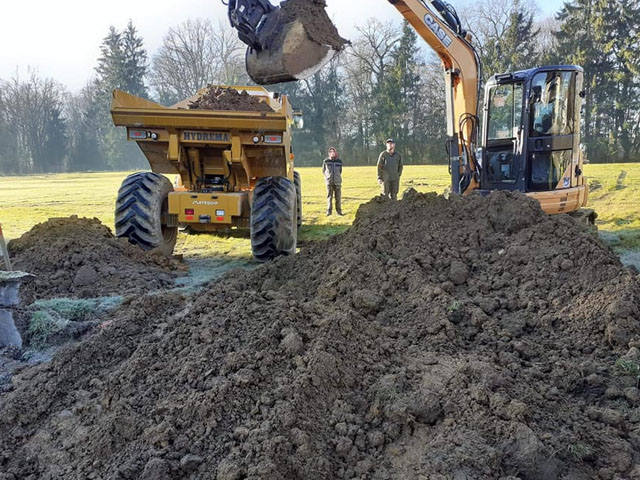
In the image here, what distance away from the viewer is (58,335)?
464 cm

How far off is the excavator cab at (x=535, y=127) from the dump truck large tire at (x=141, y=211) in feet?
16.9

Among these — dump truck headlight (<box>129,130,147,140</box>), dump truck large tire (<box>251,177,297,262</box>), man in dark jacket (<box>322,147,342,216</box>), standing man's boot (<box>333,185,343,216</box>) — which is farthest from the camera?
standing man's boot (<box>333,185,343,216</box>)

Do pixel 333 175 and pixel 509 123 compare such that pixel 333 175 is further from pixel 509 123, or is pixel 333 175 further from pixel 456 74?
pixel 509 123

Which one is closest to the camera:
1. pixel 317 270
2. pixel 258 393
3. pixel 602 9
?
pixel 258 393

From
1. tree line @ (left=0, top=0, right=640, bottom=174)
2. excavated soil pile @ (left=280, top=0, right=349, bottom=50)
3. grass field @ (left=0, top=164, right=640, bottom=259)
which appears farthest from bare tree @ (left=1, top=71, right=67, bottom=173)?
excavated soil pile @ (left=280, top=0, right=349, bottom=50)

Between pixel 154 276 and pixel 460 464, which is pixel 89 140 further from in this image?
pixel 460 464

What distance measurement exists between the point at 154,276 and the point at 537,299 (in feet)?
14.8

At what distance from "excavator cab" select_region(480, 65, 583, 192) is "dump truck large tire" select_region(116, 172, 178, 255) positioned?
16.9 ft

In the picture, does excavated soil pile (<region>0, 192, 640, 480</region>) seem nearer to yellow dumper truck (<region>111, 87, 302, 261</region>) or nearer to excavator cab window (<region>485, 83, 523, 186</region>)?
yellow dumper truck (<region>111, 87, 302, 261</region>)

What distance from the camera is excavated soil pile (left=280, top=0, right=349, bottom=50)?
5.86 m

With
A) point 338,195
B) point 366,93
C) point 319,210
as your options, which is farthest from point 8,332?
point 366,93

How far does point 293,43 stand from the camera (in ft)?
19.0

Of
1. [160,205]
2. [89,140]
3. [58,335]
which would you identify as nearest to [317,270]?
[58,335]

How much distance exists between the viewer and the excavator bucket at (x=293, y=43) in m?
5.80
